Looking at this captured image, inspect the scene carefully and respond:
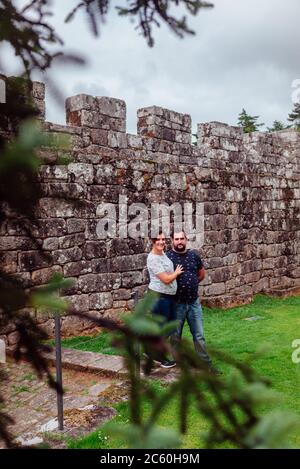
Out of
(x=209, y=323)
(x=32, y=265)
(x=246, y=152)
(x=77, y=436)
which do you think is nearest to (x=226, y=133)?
(x=246, y=152)

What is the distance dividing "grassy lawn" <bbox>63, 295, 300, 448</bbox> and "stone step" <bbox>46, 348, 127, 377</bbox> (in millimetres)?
280

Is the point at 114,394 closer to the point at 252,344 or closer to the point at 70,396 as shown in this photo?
the point at 70,396

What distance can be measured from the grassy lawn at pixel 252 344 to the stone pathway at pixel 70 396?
21 centimetres

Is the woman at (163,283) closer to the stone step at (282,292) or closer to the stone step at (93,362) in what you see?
the stone step at (93,362)

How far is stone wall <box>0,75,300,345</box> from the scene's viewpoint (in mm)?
6961

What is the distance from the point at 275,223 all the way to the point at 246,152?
190cm

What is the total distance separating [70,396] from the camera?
Answer: 4.96 meters

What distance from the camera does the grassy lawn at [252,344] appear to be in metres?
3.98

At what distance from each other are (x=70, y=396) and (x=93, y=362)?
698 millimetres

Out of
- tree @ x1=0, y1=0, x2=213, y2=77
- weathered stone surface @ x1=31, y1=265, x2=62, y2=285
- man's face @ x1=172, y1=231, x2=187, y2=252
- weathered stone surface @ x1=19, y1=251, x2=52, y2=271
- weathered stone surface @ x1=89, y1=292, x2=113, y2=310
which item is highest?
tree @ x1=0, y1=0, x2=213, y2=77

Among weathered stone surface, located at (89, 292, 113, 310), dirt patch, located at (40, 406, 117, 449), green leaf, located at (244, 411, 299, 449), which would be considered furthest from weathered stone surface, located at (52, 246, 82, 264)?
green leaf, located at (244, 411, 299, 449)

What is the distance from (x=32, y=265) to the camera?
6594 millimetres

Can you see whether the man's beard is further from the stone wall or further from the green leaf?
the green leaf

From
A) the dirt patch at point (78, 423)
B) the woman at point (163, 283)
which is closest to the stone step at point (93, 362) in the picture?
the woman at point (163, 283)
